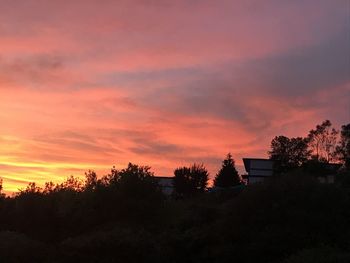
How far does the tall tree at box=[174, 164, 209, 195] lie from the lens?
87750mm

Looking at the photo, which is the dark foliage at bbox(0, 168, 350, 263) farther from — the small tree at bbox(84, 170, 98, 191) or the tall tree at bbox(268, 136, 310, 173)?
the tall tree at bbox(268, 136, 310, 173)

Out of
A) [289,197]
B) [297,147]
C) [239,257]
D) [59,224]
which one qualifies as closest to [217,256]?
[239,257]

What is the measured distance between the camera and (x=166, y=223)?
109 feet

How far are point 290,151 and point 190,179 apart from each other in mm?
22476

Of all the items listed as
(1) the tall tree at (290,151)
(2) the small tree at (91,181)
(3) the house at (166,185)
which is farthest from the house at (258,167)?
(2) the small tree at (91,181)

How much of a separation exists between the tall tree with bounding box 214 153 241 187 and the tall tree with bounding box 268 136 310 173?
277 inches

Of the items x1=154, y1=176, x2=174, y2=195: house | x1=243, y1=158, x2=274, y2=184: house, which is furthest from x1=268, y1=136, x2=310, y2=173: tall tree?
x1=154, y1=176, x2=174, y2=195: house

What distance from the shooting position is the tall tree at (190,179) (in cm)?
8775

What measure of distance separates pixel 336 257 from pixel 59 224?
61.5ft

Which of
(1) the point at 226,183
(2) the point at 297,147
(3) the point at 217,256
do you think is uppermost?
(2) the point at 297,147

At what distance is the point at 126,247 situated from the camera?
1038 inches

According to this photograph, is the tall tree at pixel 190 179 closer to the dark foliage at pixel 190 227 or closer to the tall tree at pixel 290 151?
the tall tree at pixel 290 151

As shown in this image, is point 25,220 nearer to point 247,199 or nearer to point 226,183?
point 247,199

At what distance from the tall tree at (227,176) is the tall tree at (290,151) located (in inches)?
277
